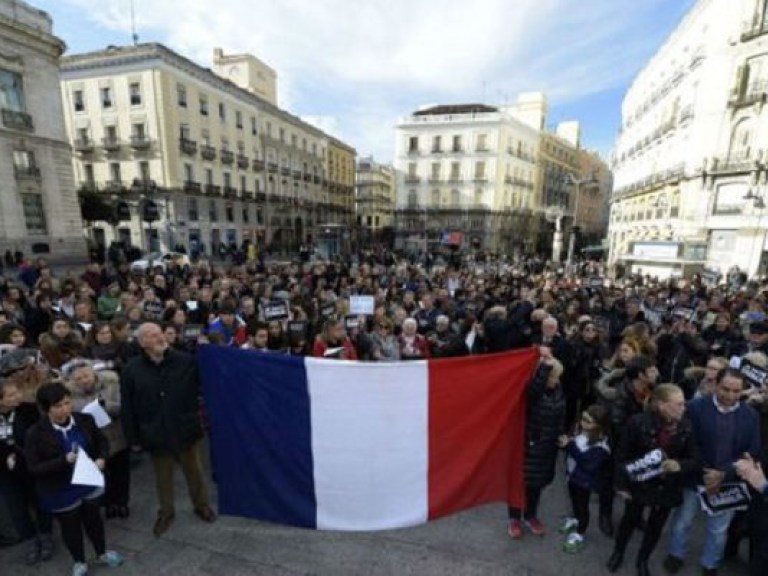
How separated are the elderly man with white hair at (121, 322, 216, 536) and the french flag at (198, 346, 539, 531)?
7.8 inches

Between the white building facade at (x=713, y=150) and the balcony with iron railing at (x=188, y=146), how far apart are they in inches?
1334

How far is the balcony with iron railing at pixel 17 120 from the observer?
68.5ft

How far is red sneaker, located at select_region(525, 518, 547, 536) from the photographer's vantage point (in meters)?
3.62

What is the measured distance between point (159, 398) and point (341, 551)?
1963 millimetres

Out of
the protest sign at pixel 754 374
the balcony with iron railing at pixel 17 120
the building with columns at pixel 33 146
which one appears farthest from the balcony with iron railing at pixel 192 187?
the protest sign at pixel 754 374

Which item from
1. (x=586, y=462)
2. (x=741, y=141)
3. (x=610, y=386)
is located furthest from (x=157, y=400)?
(x=741, y=141)

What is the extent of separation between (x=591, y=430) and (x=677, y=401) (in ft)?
2.55

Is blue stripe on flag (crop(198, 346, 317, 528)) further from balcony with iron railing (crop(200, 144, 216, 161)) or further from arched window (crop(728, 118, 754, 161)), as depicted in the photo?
balcony with iron railing (crop(200, 144, 216, 161))

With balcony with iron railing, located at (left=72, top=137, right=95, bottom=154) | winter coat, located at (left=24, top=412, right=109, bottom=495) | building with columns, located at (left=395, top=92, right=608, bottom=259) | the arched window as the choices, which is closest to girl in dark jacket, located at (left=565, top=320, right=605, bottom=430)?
winter coat, located at (left=24, top=412, right=109, bottom=495)

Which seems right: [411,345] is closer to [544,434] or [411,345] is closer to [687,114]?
[544,434]

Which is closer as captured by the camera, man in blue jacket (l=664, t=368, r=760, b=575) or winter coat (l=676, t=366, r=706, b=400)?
man in blue jacket (l=664, t=368, r=760, b=575)

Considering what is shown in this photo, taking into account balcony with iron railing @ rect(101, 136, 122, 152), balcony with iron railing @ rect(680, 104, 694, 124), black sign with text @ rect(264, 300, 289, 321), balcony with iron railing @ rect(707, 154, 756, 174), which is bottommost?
black sign with text @ rect(264, 300, 289, 321)

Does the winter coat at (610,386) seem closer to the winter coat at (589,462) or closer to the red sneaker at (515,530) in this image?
the winter coat at (589,462)

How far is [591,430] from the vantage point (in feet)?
11.3
